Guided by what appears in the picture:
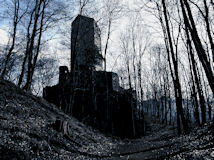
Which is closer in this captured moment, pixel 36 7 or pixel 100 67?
pixel 36 7

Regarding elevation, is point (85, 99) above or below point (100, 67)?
below

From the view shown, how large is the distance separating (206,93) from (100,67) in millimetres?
18033

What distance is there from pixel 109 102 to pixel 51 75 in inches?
532

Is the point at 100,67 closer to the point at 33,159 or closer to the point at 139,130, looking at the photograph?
the point at 139,130

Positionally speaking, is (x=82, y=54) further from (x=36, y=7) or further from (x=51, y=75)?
(x=36, y=7)

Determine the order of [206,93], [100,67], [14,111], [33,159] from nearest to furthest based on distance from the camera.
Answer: [33,159], [14,111], [206,93], [100,67]

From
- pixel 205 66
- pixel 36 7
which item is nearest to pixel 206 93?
pixel 205 66

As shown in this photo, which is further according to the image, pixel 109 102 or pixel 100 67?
pixel 100 67

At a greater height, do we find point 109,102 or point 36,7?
point 36,7

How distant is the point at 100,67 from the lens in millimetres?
30641

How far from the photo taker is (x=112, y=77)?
95.0ft

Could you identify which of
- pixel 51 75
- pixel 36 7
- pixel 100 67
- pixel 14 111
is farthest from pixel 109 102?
pixel 14 111

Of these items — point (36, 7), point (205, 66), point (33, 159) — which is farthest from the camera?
point (36, 7)

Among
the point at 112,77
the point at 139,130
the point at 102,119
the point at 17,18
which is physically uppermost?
the point at 17,18
